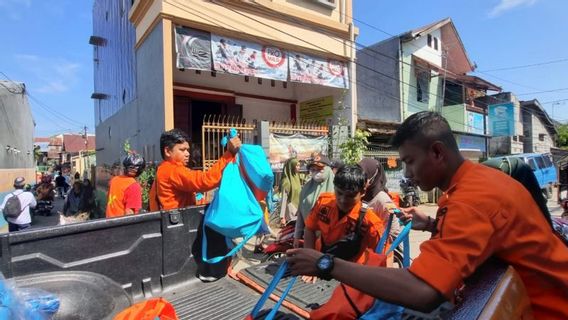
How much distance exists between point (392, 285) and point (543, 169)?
60.4ft

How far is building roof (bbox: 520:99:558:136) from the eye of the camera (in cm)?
2583

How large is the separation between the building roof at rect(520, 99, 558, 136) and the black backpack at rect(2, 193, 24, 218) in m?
30.9

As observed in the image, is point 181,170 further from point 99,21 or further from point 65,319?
point 99,21

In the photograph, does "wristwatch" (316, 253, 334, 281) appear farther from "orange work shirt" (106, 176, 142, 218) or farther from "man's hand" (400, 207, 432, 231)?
"orange work shirt" (106, 176, 142, 218)

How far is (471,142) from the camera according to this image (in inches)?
691

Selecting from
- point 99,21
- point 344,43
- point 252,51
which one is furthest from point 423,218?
point 99,21

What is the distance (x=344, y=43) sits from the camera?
34.5 feet

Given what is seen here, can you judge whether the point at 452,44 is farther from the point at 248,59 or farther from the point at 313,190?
the point at 313,190

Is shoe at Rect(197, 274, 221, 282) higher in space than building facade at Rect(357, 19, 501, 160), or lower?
lower

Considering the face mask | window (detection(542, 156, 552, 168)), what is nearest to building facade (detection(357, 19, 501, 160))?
window (detection(542, 156, 552, 168))

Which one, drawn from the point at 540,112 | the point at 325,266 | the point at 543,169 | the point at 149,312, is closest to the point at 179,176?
the point at 149,312

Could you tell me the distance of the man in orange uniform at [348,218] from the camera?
8.41 ft

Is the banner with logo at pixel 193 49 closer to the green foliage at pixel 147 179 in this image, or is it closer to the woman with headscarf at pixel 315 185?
the green foliage at pixel 147 179

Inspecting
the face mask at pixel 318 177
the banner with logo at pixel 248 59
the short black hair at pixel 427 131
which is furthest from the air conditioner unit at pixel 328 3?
the short black hair at pixel 427 131
